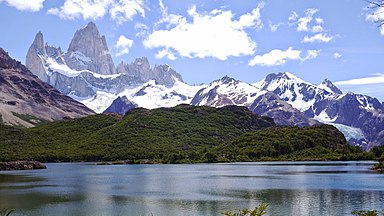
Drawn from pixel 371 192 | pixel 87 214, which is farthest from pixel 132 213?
pixel 371 192

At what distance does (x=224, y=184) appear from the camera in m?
103

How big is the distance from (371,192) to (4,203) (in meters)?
58.4

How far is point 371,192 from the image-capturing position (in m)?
80.2

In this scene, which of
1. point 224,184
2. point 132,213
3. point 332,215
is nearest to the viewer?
point 332,215

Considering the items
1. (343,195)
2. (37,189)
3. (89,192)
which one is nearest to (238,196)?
(343,195)

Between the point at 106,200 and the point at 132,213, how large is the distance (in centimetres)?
1649

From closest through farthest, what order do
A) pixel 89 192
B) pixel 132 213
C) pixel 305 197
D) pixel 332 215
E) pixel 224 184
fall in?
1. pixel 332 215
2. pixel 132 213
3. pixel 305 197
4. pixel 89 192
5. pixel 224 184

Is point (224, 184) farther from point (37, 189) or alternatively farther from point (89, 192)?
point (37, 189)

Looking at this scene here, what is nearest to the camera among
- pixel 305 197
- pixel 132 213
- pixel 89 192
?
pixel 132 213

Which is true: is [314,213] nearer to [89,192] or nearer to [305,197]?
[305,197]

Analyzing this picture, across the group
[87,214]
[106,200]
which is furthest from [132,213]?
[106,200]

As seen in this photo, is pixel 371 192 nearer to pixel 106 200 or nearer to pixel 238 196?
pixel 238 196

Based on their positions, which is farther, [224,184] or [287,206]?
[224,184]

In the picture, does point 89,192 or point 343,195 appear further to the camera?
point 89,192
